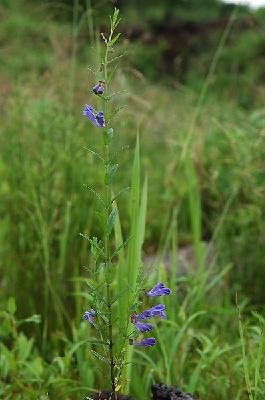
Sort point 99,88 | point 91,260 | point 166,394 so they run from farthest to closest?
point 91,260, point 166,394, point 99,88

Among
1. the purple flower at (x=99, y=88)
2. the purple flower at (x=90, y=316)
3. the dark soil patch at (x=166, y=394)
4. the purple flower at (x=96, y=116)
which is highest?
the purple flower at (x=99, y=88)

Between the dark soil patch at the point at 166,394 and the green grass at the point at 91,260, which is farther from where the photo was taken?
the green grass at the point at 91,260

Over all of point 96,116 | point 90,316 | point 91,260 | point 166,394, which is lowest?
point 166,394

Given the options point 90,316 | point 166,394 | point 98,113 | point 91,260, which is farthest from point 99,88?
point 91,260

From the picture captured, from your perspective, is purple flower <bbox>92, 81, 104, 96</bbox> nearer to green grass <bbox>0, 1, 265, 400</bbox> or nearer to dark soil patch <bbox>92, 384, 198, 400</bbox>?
green grass <bbox>0, 1, 265, 400</bbox>

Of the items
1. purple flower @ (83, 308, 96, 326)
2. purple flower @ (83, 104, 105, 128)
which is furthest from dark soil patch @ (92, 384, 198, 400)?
purple flower @ (83, 104, 105, 128)

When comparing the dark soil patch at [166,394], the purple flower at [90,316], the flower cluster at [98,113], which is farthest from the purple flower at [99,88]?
the dark soil patch at [166,394]

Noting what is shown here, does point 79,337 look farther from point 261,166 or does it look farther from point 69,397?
point 261,166

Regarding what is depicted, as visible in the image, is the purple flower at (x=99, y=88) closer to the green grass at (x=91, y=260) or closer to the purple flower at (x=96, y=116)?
the purple flower at (x=96, y=116)

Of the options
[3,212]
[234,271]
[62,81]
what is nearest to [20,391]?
[3,212]

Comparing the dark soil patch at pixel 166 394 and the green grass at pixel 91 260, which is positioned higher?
the green grass at pixel 91 260

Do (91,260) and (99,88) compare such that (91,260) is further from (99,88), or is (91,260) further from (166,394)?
(99,88)
